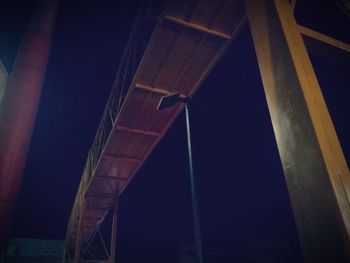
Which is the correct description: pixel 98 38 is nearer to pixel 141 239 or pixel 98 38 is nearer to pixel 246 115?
pixel 246 115

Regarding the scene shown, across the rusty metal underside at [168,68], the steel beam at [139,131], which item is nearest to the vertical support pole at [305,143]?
the rusty metal underside at [168,68]

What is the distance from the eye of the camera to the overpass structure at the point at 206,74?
5.14 ft

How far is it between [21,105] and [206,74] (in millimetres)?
5356

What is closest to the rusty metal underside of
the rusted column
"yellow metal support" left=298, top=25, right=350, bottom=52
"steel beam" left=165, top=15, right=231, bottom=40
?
"steel beam" left=165, top=15, right=231, bottom=40

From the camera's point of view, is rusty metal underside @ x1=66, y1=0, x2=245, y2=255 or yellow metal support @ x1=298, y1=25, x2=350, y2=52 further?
rusty metal underside @ x1=66, y1=0, x2=245, y2=255

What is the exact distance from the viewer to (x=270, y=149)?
43.5ft

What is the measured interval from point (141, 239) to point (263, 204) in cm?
928

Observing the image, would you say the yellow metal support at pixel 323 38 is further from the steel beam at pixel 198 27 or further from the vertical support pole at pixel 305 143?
the steel beam at pixel 198 27

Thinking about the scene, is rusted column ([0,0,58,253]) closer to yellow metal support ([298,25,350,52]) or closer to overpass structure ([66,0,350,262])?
overpass structure ([66,0,350,262])

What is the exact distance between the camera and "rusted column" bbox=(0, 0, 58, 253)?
6.35 meters

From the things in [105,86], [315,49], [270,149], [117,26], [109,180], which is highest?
[117,26]

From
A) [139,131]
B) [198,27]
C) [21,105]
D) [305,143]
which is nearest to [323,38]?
[305,143]

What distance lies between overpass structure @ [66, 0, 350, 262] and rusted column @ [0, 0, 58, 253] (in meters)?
2.34

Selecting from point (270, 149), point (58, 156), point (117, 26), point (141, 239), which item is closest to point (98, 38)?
point (117, 26)
